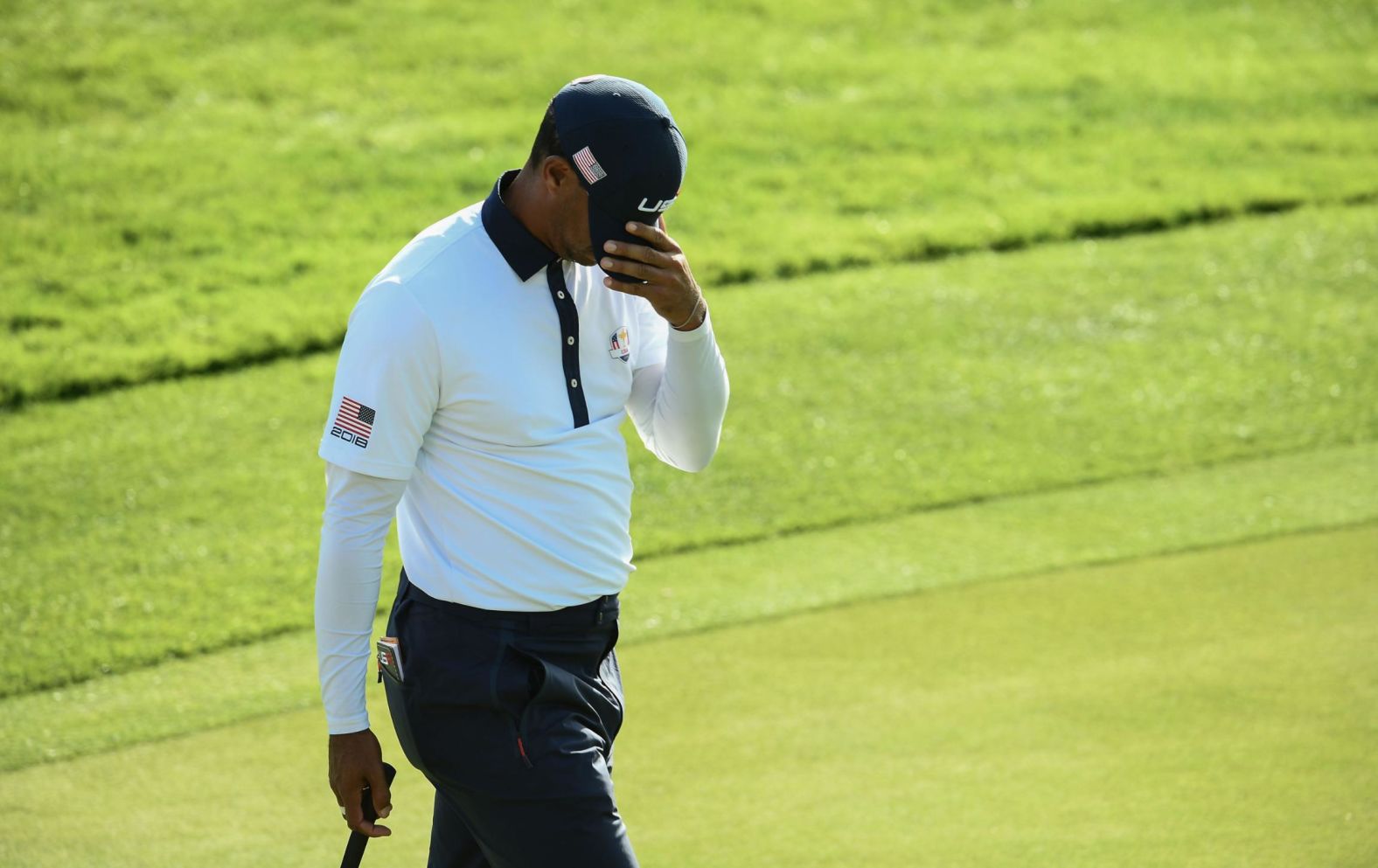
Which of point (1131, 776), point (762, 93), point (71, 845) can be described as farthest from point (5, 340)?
point (1131, 776)

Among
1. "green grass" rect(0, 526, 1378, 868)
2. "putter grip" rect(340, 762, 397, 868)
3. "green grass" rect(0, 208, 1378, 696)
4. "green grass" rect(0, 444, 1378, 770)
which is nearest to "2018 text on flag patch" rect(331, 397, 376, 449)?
"putter grip" rect(340, 762, 397, 868)

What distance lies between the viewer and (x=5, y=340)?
9.07 meters

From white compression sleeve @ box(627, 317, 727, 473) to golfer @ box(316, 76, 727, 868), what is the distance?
0.13 meters

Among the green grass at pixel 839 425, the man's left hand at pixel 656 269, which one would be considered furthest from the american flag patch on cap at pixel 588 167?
the green grass at pixel 839 425

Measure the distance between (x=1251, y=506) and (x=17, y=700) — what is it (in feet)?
16.8

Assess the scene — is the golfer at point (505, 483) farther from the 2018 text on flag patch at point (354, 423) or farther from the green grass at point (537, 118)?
the green grass at point (537, 118)

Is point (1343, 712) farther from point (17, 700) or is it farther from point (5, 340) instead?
point (5, 340)

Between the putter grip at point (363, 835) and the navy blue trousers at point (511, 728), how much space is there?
2.6 inches

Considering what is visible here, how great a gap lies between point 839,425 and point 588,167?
17.4 ft

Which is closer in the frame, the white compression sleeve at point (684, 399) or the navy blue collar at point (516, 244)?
the navy blue collar at point (516, 244)

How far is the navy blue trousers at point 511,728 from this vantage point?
2861 mm

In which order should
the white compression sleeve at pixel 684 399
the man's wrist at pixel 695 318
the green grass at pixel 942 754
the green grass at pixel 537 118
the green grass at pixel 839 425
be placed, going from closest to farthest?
the man's wrist at pixel 695 318 < the white compression sleeve at pixel 684 399 < the green grass at pixel 942 754 < the green grass at pixel 839 425 < the green grass at pixel 537 118

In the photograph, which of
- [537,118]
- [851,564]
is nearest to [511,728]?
[851,564]

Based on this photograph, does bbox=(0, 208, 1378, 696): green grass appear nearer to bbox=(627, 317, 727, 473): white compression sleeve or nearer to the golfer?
bbox=(627, 317, 727, 473): white compression sleeve
